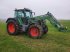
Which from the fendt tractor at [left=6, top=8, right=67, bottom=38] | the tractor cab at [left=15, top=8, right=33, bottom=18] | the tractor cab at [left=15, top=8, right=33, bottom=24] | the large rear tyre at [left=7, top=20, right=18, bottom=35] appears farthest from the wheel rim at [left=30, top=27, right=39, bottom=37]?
the tractor cab at [left=15, top=8, right=33, bottom=18]

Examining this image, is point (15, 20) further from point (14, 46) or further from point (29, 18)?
point (14, 46)

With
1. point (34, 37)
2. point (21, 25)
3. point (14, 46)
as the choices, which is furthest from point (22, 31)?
point (14, 46)

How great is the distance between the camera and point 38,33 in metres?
17.6

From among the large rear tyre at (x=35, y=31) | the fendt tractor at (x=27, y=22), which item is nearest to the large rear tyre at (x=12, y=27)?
the fendt tractor at (x=27, y=22)

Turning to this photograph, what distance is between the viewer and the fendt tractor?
1814 cm

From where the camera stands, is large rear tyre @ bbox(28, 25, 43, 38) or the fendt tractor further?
the fendt tractor

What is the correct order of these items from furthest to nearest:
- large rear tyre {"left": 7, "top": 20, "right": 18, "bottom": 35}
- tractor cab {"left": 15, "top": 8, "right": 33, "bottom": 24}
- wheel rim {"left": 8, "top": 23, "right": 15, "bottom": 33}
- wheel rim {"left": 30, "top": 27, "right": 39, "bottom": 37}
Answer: wheel rim {"left": 8, "top": 23, "right": 15, "bottom": 33}
tractor cab {"left": 15, "top": 8, "right": 33, "bottom": 24}
large rear tyre {"left": 7, "top": 20, "right": 18, "bottom": 35}
wheel rim {"left": 30, "top": 27, "right": 39, "bottom": 37}

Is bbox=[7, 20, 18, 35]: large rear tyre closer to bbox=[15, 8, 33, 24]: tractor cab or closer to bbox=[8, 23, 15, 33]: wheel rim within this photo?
bbox=[8, 23, 15, 33]: wheel rim

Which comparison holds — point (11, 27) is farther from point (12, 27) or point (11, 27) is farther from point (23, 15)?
point (23, 15)

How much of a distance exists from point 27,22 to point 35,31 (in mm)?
1821

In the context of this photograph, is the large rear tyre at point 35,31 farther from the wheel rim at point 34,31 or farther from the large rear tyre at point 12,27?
the large rear tyre at point 12,27

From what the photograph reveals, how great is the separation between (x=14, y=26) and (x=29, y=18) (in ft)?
5.06

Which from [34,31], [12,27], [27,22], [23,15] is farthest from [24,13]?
[34,31]

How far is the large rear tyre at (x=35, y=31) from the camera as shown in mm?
17542
